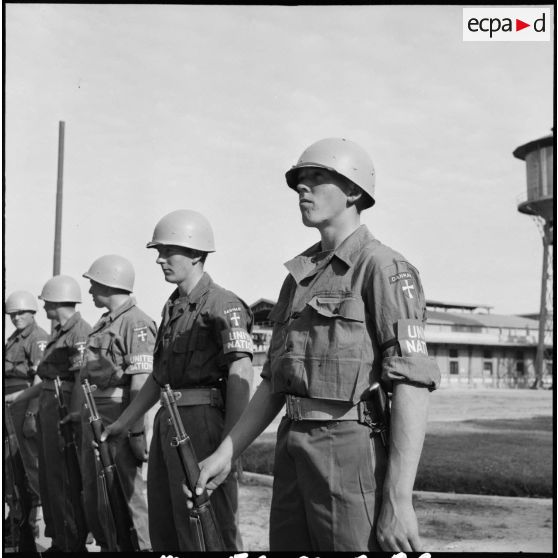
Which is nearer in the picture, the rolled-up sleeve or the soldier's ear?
the rolled-up sleeve

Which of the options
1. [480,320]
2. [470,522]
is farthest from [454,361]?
[470,522]

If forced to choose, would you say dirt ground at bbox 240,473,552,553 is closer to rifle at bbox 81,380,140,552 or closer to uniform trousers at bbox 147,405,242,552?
rifle at bbox 81,380,140,552

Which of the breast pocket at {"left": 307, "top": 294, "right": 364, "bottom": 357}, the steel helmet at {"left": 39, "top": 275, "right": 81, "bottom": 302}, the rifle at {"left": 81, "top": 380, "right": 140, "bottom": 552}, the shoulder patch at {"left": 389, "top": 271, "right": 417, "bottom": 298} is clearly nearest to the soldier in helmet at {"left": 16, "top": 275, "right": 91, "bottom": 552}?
the steel helmet at {"left": 39, "top": 275, "right": 81, "bottom": 302}

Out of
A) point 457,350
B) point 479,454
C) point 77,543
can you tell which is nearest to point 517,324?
point 457,350

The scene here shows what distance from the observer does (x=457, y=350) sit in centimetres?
4325

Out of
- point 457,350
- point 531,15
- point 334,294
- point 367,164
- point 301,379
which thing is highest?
point 531,15

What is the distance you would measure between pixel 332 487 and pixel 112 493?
2.68 meters

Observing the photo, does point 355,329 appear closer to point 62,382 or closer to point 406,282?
point 406,282

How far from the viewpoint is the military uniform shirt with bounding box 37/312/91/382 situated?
6270mm

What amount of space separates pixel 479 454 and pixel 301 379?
307 inches

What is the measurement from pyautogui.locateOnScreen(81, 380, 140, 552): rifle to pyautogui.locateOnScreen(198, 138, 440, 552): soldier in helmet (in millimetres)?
2073

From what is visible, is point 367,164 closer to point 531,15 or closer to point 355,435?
point 355,435

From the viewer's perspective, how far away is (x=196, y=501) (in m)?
2.93

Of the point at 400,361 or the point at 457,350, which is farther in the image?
the point at 457,350
